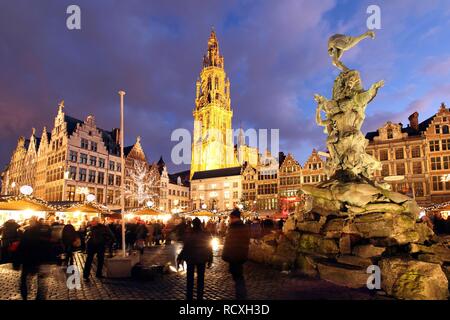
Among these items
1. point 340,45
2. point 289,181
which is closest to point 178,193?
point 289,181

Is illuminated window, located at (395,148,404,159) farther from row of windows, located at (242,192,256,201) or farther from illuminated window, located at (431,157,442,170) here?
row of windows, located at (242,192,256,201)

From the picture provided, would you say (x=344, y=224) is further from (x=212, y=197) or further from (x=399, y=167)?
(x=212, y=197)

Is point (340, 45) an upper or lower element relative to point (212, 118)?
lower

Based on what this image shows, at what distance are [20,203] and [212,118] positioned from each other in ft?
302

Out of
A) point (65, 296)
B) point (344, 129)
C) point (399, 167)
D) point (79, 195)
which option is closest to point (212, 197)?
point (79, 195)

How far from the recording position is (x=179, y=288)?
29.3ft

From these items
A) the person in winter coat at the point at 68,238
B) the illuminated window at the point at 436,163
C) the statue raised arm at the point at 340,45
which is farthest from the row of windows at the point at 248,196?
the person in winter coat at the point at 68,238

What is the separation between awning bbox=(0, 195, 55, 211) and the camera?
1855cm

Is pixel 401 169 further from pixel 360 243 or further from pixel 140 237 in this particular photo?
pixel 360 243

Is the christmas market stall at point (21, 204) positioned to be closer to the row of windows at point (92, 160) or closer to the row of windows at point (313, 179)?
the row of windows at point (92, 160)

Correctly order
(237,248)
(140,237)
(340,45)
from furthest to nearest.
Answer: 1. (140,237)
2. (340,45)
3. (237,248)

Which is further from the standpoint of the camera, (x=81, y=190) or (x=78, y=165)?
(x=78, y=165)

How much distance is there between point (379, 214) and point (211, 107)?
330 ft
